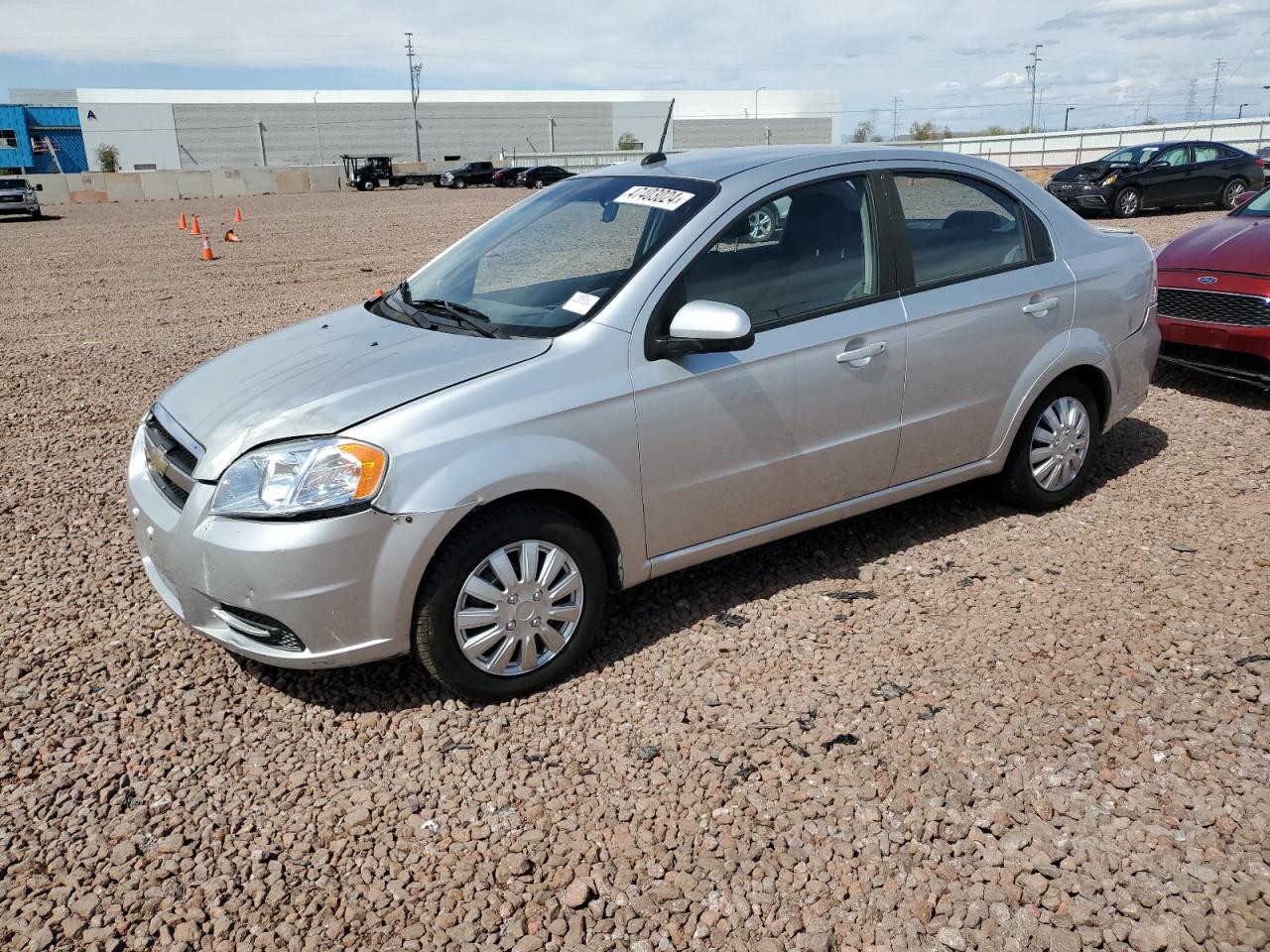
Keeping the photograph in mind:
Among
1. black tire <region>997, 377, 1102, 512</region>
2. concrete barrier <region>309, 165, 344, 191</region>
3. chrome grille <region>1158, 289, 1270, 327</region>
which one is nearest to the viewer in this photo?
black tire <region>997, 377, 1102, 512</region>

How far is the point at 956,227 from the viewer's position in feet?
15.1

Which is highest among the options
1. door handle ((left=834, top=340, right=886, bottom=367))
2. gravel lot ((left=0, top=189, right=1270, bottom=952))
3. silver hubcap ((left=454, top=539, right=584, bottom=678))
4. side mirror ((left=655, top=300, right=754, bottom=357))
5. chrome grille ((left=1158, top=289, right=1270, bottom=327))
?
side mirror ((left=655, top=300, right=754, bottom=357))

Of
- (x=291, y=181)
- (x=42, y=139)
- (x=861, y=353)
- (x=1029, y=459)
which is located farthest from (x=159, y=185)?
(x=861, y=353)

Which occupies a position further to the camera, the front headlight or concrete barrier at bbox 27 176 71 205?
concrete barrier at bbox 27 176 71 205

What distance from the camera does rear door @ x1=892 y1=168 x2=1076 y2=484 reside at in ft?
14.3

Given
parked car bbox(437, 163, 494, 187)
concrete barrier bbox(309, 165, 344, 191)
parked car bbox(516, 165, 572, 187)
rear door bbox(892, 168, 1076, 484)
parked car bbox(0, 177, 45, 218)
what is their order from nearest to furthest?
rear door bbox(892, 168, 1076, 484)
parked car bbox(0, 177, 45, 218)
parked car bbox(516, 165, 572, 187)
parked car bbox(437, 163, 494, 187)
concrete barrier bbox(309, 165, 344, 191)

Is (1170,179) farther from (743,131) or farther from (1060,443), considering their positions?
(743,131)

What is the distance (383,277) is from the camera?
1447 centimetres

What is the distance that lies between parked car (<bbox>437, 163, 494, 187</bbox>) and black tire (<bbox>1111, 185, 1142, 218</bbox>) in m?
35.7

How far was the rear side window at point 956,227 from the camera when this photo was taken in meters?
4.40

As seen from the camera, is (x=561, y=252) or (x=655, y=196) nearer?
(x=655, y=196)

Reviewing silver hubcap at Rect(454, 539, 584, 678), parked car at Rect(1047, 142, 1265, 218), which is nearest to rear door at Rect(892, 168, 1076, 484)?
silver hubcap at Rect(454, 539, 584, 678)

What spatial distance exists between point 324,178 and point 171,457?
54305 mm

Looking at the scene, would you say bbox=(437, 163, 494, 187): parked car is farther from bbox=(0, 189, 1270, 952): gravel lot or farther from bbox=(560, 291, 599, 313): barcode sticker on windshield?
bbox=(560, 291, 599, 313): barcode sticker on windshield
